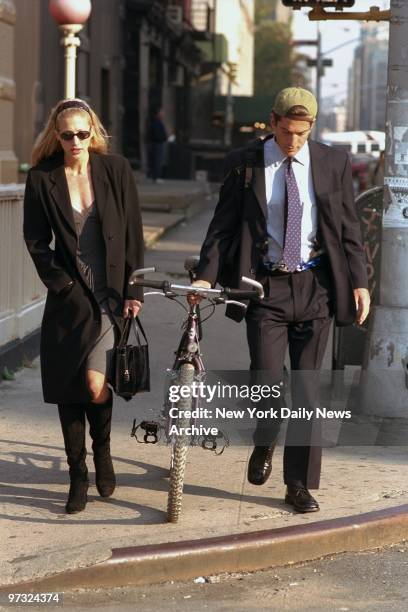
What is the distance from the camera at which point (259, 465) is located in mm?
6312

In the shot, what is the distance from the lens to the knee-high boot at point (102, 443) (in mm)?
6031

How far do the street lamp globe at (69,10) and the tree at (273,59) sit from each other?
261 feet

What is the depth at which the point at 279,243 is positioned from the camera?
5871 millimetres

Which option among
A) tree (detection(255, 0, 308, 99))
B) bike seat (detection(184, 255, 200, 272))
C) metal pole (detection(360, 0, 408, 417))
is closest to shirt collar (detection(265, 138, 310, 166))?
bike seat (detection(184, 255, 200, 272))

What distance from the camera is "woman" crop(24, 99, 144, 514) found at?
5.82 m

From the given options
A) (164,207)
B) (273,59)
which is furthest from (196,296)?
(273,59)

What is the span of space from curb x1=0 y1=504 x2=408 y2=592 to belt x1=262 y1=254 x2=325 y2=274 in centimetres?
118

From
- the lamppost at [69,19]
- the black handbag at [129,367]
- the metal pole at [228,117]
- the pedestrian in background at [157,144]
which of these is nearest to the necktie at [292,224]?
the black handbag at [129,367]

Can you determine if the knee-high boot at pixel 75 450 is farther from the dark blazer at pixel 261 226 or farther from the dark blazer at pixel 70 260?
the dark blazer at pixel 261 226

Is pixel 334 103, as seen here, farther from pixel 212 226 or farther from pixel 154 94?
pixel 212 226

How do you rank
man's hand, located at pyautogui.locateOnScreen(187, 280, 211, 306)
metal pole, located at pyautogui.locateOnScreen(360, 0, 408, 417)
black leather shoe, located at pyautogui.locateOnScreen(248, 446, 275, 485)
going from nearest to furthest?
man's hand, located at pyautogui.locateOnScreen(187, 280, 211, 306)
black leather shoe, located at pyautogui.locateOnScreen(248, 446, 275, 485)
metal pole, located at pyautogui.locateOnScreen(360, 0, 408, 417)

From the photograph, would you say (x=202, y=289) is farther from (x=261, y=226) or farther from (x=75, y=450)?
(x=75, y=450)

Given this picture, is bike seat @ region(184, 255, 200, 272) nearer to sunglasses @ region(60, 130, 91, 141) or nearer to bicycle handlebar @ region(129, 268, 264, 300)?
bicycle handlebar @ region(129, 268, 264, 300)

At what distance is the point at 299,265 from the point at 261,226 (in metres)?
0.25
